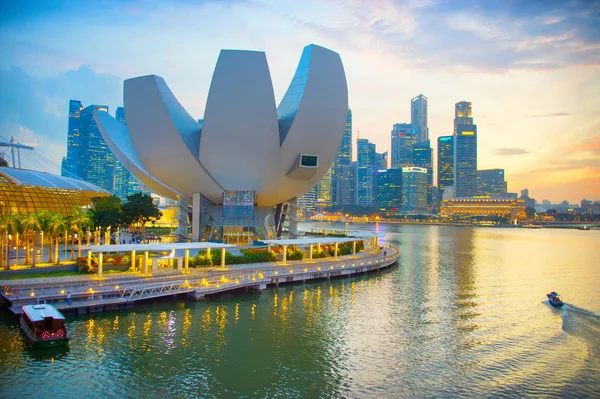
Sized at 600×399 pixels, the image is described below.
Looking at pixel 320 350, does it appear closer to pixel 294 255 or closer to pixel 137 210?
pixel 294 255

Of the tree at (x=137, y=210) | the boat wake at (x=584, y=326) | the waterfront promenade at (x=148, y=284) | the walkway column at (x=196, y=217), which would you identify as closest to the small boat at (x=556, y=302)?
the boat wake at (x=584, y=326)

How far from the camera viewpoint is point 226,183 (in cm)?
5003

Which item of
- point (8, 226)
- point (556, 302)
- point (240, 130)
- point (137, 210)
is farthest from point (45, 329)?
point (137, 210)

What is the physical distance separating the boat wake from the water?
0.06 metres

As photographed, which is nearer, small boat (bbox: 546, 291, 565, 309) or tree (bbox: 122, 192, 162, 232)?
small boat (bbox: 546, 291, 565, 309)

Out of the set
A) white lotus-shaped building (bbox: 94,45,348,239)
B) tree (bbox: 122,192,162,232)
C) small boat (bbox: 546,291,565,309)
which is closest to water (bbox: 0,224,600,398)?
small boat (bbox: 546,291,565,309)

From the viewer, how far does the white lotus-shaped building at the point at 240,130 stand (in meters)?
42.9

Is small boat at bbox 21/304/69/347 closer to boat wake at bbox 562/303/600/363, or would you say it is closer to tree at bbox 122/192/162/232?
boat wake at bbox 562/303/600/363

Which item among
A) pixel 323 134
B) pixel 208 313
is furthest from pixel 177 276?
pixel 323 134

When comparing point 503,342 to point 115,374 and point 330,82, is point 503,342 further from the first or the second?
point 330,82

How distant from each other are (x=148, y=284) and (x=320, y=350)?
12611mm

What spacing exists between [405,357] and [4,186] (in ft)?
125

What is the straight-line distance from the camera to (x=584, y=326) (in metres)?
27.4

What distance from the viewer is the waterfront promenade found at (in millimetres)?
25250
